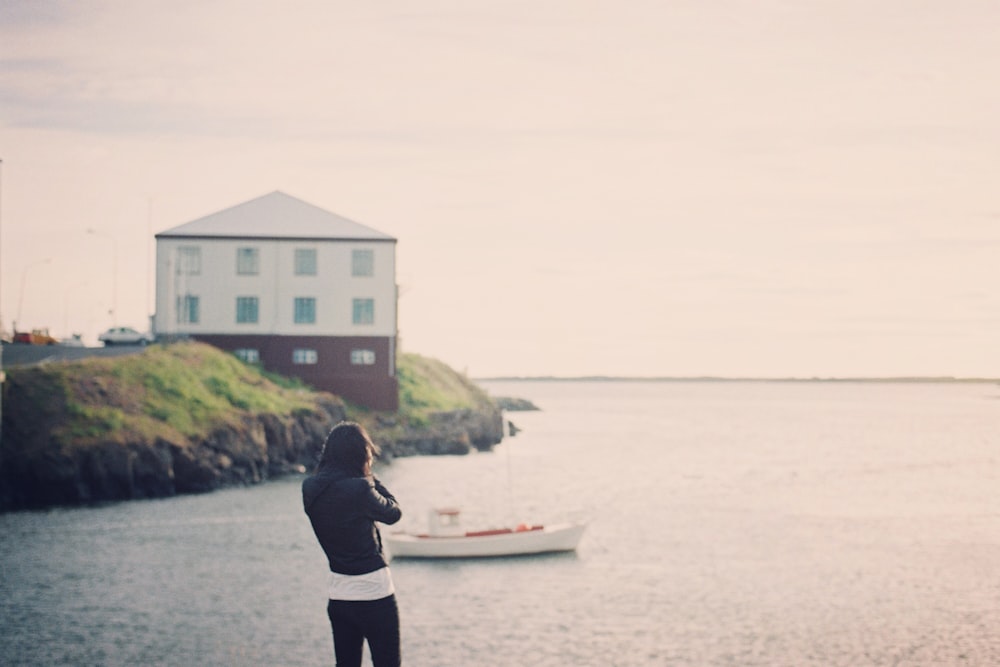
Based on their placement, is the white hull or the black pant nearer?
the black pant

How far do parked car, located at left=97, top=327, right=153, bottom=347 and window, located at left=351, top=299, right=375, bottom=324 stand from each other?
52.2ft

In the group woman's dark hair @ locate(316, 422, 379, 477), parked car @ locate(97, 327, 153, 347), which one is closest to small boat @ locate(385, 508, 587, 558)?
woman's dark hair @ locate(316, 422, 379, 477)

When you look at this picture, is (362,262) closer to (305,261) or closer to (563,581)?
(305,261)

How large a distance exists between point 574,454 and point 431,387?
14.7 m

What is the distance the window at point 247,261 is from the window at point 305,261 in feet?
9.29

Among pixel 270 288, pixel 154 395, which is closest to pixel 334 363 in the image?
pixel 270 288

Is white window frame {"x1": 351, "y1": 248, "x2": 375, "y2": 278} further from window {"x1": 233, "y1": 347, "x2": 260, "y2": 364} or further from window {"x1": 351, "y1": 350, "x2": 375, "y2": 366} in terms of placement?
window {"x1": 233, "y1": 347, "x2": 260, "y2": 364}

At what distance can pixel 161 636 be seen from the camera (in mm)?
28516

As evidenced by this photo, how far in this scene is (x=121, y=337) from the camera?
8344 cm

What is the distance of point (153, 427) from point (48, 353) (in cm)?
1451

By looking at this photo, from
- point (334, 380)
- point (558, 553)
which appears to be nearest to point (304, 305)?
point (334, 380)

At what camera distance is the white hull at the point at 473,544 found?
1631 inches

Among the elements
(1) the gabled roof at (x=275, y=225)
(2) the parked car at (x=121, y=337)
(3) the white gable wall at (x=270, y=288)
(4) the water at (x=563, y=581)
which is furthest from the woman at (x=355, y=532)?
(2) the parked car at (x=121, y=337)

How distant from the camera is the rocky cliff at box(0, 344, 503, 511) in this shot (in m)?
54.2
